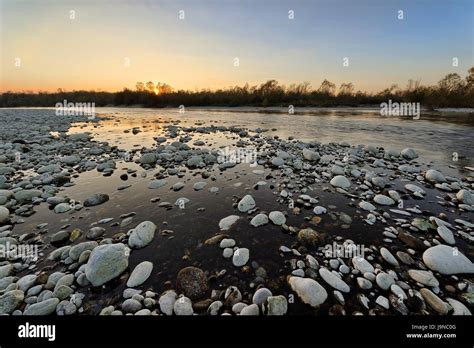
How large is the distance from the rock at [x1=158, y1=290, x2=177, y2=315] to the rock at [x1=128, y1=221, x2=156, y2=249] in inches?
42.8

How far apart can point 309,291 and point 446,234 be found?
8.75 ft

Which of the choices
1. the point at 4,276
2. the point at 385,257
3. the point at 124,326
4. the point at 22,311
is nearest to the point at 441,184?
Answer: the point at 385,257

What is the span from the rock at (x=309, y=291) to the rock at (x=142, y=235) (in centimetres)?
219

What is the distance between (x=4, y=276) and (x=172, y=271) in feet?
6.50

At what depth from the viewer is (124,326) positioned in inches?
74.8

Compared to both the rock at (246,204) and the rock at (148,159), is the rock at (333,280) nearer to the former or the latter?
the rock at (246,204)

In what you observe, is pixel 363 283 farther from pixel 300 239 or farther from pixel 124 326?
pixel 124 326

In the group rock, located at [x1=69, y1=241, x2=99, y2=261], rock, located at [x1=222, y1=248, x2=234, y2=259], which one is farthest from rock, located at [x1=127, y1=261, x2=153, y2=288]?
rock, located at [x1=222, y1=248, x2=234, y2=259]

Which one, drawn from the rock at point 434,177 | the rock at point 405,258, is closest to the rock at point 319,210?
the rock at point 405,258

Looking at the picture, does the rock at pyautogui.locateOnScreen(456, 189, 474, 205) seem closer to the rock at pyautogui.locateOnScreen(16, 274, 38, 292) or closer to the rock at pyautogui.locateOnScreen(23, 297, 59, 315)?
the rock at pyautogui.locateOnScreen(23, 297, 59, 315)

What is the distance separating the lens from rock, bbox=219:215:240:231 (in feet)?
11.7

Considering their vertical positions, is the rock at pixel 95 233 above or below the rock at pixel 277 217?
below

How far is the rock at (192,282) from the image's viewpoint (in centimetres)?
229

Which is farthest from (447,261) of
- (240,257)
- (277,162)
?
(277,162)
